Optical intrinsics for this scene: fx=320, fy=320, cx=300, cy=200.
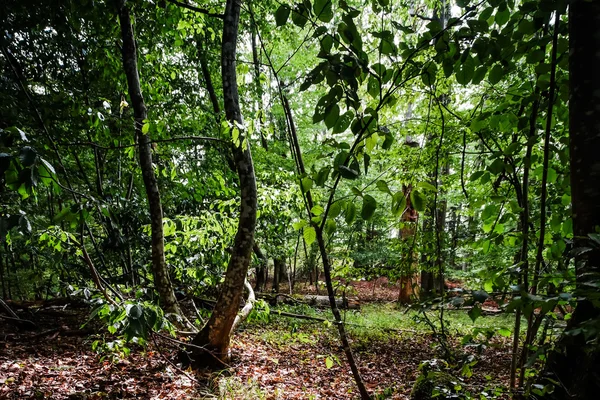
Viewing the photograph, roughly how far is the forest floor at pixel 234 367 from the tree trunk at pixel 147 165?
27.4 inches

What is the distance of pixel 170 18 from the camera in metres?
4.75

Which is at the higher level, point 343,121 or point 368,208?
point 343,121

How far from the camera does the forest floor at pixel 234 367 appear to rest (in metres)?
3.39

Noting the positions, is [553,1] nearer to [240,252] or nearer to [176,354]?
[240,252]

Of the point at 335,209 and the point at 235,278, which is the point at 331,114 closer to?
the point at 335,209

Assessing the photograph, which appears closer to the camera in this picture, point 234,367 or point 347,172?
point 347,172

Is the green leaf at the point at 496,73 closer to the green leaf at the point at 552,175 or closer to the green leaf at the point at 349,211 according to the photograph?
the green leaf at the point at 552,175

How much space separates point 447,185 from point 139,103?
4809mm

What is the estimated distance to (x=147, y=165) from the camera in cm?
411

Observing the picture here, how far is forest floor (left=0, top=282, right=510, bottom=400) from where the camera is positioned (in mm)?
3393

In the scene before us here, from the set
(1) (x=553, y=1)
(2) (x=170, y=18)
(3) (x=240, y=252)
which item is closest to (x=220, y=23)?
(2) (x=170, y=18)

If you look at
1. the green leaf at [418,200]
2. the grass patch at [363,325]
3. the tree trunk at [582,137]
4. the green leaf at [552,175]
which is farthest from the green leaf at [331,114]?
the grass patch at [363,325]

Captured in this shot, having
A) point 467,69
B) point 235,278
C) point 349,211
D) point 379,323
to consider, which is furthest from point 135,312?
point 379,323

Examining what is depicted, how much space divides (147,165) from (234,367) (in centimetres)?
296
